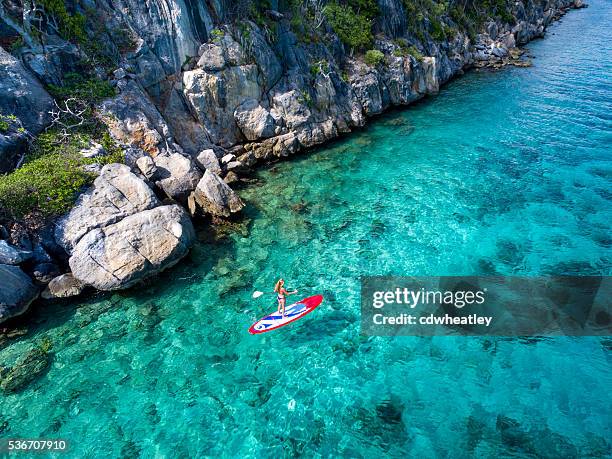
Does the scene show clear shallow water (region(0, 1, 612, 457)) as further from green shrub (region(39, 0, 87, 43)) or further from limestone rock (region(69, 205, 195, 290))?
green shrub (region(39, 0, 87, 43))

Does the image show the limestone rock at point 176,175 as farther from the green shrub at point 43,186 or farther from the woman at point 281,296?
the woman at point 281,296

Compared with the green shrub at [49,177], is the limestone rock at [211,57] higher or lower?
higher

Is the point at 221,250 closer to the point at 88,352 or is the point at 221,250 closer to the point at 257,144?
the point at 88,352

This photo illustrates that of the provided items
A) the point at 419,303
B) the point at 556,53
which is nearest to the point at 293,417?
the point at 419,303

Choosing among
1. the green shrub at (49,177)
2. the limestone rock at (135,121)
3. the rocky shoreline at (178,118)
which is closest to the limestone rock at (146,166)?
the rocky shoreline at (178,118)

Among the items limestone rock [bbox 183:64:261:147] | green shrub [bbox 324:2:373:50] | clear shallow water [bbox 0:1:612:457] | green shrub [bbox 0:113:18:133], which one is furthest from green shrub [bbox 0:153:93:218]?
green shrub [bbox 324:2:373:50]

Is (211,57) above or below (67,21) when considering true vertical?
below

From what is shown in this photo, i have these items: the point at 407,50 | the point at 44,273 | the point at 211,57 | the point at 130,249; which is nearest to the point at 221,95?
the point at 211,57

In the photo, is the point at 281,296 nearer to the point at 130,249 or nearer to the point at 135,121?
the point at 130,249
